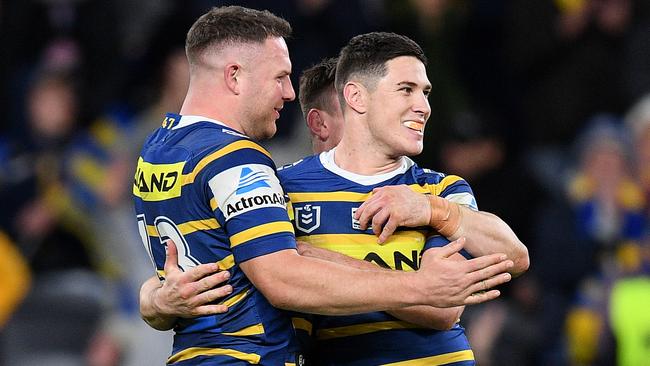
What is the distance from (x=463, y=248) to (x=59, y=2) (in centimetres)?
600

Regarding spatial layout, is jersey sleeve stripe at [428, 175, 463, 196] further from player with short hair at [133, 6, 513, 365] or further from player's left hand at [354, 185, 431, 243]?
player with short hair at [133, 6, 513, 365]

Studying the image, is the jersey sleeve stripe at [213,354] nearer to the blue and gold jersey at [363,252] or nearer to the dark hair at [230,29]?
the blue and gold jersey at [363,252]

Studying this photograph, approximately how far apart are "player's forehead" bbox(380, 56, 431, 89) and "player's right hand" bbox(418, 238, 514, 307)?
0.82 meters

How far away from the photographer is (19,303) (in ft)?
29.4

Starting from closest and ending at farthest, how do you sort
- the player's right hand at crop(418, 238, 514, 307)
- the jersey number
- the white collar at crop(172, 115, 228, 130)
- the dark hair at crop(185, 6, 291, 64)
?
the player's right hand at crop(418, 238, 514, 307), the jersey number, the white collar at crop(172, 115, 228, 130), the dark hair at crop(185, 6, 291, 64)

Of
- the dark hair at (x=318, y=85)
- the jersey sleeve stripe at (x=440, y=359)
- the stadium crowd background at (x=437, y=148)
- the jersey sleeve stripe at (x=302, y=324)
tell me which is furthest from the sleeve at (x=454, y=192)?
the stadium crowd background at (x=437, y=148)

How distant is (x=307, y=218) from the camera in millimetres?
4582

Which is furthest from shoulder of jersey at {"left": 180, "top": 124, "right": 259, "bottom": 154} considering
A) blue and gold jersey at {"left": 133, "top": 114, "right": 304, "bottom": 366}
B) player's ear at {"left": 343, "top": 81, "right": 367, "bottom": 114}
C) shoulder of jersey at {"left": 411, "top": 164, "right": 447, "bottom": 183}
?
shoulder of jersey at {"left": 411, "top": 164, "right": 447, "bottom": 183}

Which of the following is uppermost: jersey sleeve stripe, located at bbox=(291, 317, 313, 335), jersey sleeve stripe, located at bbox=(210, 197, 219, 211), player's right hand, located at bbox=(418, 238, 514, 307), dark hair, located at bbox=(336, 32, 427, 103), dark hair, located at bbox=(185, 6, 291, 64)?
dark hair, located at bbox=(185, 6, 291, 64)

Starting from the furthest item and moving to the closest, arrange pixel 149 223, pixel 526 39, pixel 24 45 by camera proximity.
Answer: pixel 526 39 < pixel 24 45 < pixel 149 223

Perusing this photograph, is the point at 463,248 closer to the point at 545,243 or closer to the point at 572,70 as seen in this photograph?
the point at 545,243

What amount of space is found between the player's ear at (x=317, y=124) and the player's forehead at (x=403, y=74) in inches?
22.8

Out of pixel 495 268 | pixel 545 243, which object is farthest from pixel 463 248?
pixel 545 243

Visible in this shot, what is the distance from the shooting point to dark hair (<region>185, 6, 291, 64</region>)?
4562 mm
